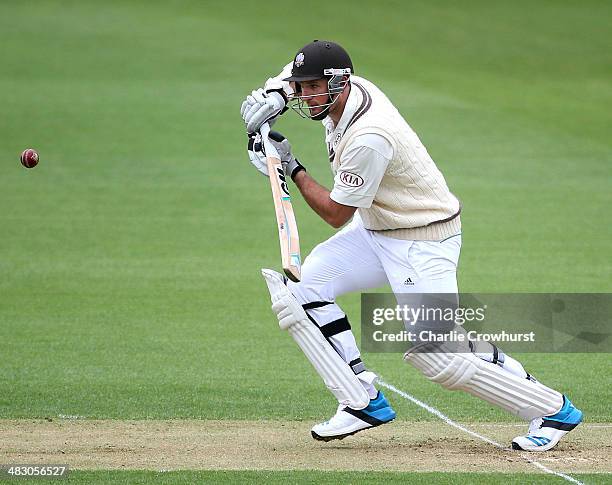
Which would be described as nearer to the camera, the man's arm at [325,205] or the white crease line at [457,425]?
the white crease line at [457,425]

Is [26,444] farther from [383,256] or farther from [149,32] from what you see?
[149,32]

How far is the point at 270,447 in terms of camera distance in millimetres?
5977

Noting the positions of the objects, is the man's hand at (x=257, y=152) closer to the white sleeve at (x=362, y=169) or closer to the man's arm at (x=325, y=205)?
the man's arm at (x=325, y=205)

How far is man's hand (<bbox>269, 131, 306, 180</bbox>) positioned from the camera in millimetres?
5945

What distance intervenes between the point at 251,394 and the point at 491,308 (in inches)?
115

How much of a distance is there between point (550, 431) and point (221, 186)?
10054 mm

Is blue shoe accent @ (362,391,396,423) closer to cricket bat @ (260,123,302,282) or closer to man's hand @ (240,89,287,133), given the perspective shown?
cricket bat @ (260,123,302,282)

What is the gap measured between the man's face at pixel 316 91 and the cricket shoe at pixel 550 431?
1927mm

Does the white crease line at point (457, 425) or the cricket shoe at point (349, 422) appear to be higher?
the cricket shoe at point (349, 422)

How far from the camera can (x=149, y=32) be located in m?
26.3

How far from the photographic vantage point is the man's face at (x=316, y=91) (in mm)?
5828

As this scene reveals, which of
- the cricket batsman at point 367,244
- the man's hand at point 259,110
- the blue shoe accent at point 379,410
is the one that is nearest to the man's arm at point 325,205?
the cricket batsman at point 367,244

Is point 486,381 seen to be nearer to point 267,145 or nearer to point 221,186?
point 267,145

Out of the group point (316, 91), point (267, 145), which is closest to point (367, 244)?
point (267, 145)
